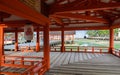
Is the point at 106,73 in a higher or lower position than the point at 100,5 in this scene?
lower

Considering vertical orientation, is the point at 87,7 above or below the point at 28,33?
above

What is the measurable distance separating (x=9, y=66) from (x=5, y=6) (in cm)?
626

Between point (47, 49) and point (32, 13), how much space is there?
9.72 feet

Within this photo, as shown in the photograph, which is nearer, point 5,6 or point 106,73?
point 5,6

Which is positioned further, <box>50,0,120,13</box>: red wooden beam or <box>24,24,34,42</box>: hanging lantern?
<box>24,24,34,42</box>: hanging lantern

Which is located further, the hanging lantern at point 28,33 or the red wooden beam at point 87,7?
the hanging lantern at point 28,33

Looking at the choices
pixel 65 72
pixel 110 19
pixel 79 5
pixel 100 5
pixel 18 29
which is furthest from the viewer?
pixel 18 29

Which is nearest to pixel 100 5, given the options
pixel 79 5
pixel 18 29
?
pixel 79 5

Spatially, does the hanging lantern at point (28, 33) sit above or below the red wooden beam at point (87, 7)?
below

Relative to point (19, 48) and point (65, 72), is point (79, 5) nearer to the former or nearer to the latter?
point (65, 72)

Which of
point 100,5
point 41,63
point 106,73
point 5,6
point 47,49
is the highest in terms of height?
point 100,5

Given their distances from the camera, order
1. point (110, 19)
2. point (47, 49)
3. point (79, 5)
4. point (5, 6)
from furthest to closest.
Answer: point (110, 19) → point (47, 49) → point (79, 5) → point (5, 6)

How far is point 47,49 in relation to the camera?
800cm

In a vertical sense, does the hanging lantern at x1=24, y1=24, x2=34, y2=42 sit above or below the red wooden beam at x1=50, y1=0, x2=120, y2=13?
below
